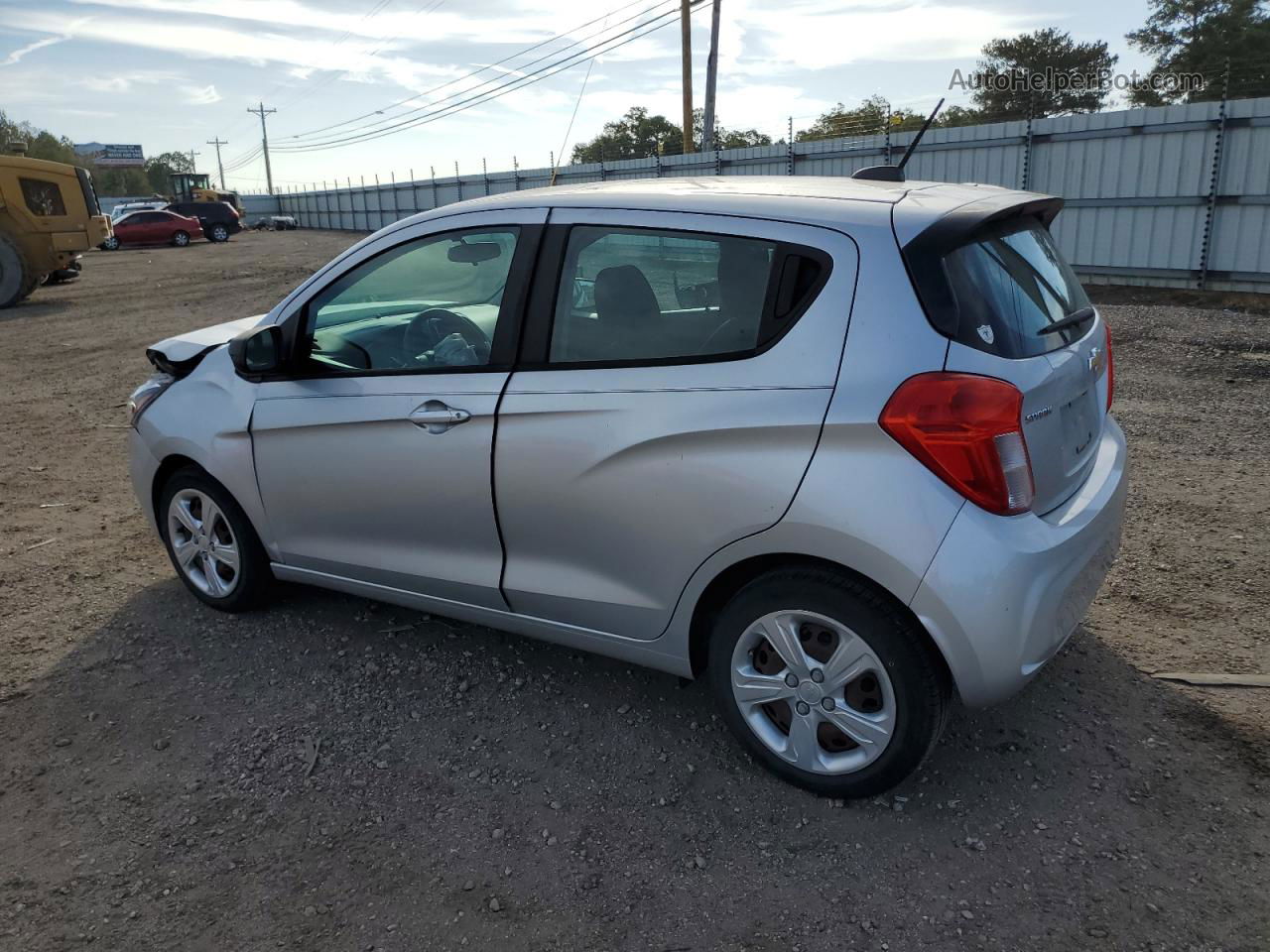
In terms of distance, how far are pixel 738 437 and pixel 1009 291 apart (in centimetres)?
90

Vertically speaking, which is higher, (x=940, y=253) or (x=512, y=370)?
(x=940, y=253)

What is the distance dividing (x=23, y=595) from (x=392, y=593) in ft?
7.11

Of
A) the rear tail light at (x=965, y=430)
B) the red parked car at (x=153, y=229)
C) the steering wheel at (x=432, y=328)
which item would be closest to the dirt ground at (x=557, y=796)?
the rear tail light at (x=965, y=430)

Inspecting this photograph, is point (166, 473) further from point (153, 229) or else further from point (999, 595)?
point (153, 229)

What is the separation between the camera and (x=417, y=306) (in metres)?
3.68

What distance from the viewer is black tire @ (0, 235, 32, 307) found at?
17062 mm

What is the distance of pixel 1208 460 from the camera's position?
18.8ft

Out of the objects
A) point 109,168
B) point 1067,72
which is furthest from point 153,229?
point 109,168

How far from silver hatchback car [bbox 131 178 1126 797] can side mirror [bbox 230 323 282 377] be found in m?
0.01

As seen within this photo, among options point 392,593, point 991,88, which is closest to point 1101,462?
point 392,593

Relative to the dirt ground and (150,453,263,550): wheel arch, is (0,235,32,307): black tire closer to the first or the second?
the dirt ground

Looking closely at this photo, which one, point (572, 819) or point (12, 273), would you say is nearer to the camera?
point (572, 819)

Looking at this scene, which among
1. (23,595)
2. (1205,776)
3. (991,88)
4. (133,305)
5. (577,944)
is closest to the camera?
(577,944)

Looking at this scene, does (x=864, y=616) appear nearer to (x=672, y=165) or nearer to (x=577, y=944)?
(x=577, y=944)
